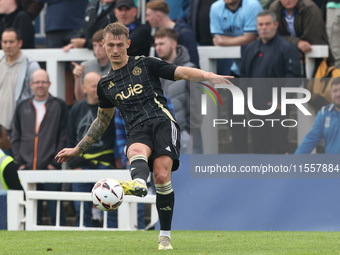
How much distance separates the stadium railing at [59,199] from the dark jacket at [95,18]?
9.22 ft

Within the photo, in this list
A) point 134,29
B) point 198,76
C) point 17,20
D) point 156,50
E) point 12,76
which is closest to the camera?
point 198,76

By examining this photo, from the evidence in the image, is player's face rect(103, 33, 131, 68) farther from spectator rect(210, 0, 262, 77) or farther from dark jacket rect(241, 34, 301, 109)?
spectator rect(210, 0, 262, 77)

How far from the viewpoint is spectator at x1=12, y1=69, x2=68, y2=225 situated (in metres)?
13.9

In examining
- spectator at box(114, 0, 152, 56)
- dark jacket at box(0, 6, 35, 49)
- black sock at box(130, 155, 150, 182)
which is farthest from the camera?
dark jacket at box(0, 6, 35, 49)

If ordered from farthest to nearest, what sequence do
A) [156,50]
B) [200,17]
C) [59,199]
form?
[200,17] < [156,50] < [59,199]

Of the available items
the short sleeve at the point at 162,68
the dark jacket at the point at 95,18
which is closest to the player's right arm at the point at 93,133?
the short sleeve at the point at 162,68

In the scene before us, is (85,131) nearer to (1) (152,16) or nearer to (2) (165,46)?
(2) (165,46)

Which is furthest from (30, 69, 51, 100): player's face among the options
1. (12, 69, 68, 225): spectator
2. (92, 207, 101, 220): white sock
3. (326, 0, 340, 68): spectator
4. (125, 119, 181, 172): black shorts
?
(125, 119, 181, 172): black shorts

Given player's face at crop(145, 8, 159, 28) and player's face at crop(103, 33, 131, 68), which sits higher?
player's face at crop(103, 33, 131, 68)

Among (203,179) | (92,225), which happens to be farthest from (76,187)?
(203,179)

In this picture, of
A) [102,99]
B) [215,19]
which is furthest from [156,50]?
[102,99]

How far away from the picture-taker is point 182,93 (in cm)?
1284

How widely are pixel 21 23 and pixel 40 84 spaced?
181 cm

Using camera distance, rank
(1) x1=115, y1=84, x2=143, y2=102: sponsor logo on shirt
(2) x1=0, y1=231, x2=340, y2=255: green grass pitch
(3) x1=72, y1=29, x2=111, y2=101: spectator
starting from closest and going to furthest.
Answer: (2) x1=0, y1=231, x2=340, y2=255: green grass pitch → (1) x1=115, y1=84, x2=143, y2=102: sponsor logo on shirt → (3) x1=72, y1=29, x2=111, y2=101: spectator
